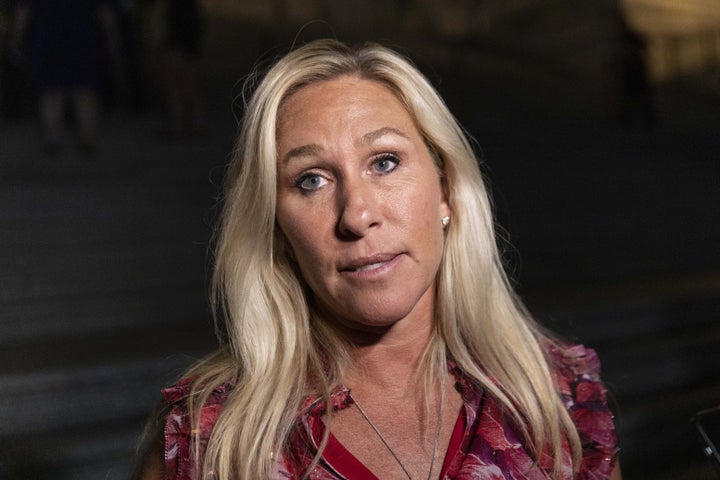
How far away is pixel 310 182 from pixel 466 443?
1.67 ft

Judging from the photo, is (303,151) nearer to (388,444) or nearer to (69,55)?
(388,444)

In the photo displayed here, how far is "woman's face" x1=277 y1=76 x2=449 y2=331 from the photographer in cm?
154

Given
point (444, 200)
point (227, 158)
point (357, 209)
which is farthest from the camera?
point (227, 158)

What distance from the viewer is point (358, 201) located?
1.53 meters

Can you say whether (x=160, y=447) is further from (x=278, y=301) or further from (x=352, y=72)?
(x=352, y=72)

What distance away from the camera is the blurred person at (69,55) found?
3662 millimetres

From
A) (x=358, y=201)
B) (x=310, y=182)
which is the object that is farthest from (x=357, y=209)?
(x=310, y=182)

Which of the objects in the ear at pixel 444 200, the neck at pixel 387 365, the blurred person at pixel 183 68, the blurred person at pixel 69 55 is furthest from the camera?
the blurred person at pixel 183 68

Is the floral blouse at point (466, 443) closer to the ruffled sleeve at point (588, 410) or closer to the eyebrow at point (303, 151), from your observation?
the ruffled sleeve at point (588, 410)

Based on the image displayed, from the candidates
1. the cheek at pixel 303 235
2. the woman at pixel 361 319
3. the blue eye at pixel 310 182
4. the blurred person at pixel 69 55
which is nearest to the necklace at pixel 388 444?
the woman at pixel 361 319

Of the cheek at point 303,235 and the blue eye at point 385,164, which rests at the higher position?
the blue eye at point 385,164

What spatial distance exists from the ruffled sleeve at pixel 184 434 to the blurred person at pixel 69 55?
246cm

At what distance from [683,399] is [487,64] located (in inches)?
87.7

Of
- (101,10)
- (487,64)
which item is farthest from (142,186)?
(487,64)
